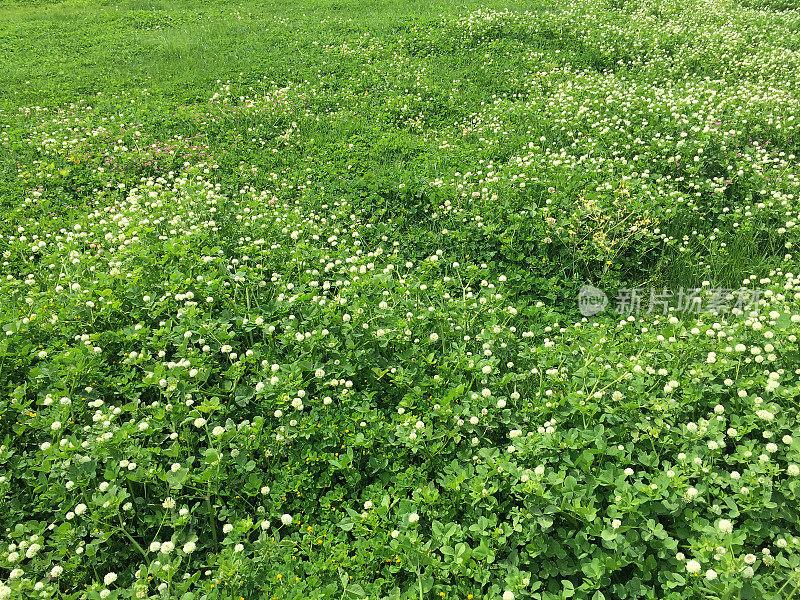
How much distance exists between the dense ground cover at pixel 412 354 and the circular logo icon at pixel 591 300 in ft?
0.37

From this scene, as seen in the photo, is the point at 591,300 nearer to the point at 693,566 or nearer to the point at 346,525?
the point at 693,566

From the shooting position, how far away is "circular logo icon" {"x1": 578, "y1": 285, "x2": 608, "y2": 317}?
543 cm

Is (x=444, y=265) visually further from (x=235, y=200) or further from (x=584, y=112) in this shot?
(x=584, y=112)

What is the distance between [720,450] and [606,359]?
3.70ft

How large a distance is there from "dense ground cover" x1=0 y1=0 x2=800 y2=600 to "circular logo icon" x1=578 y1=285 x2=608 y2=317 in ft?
0.37

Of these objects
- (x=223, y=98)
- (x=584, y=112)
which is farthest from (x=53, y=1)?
(x=584, y=112)

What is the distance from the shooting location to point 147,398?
4.14 metres

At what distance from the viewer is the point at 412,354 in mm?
4238

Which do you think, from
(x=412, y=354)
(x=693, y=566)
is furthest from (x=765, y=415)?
(x=412, y=354)

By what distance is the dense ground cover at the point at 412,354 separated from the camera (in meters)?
2.95

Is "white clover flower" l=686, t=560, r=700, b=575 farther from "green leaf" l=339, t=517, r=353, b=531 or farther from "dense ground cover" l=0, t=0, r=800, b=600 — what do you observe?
"green leaf" l=339, t=517, r=353, b=531

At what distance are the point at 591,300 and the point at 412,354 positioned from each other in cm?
241

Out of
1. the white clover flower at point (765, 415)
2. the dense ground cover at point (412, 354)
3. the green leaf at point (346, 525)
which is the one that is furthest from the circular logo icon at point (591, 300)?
the green leaf at point (346, 525)

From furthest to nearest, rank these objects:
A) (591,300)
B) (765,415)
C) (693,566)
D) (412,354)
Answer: (591,300)
(412,354)
(765,415)
(693,566)
